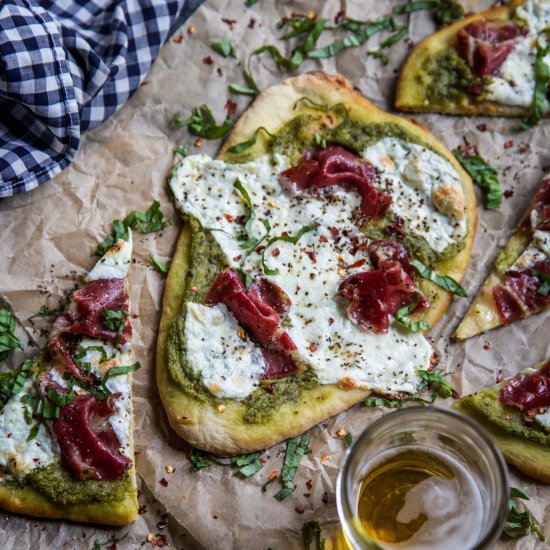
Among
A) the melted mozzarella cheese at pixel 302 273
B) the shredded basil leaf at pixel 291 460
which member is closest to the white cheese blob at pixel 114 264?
the melted mozzarella cheese at pixel 302 273

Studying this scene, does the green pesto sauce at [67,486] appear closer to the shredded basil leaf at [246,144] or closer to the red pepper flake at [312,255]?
Answer: the red pepper flake at [312,255]

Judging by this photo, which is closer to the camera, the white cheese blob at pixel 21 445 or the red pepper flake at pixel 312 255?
the white cheese blob at pixel 21 445

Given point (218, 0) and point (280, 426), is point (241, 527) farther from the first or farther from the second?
point (218, 0)

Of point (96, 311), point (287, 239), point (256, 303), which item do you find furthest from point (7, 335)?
point (287, 239)

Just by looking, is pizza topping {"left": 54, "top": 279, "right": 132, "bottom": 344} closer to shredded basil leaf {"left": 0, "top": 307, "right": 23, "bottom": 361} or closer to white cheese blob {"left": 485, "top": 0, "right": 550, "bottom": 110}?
shredded basil leaf {"left": 0, "top": 307, "right": 23, "bottom": 361}

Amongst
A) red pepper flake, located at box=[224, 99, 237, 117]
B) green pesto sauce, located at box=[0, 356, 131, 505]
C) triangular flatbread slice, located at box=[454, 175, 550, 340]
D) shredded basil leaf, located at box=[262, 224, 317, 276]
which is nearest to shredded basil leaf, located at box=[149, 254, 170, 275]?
shredded basil leaf, located at box=[262, 224, 317, 276]

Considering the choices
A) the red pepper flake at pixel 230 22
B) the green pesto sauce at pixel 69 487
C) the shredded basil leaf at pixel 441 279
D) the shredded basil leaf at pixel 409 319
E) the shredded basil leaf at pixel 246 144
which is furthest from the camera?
the red pepper flake at pixel 230 22

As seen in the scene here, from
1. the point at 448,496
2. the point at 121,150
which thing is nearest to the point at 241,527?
the point at 448,496
